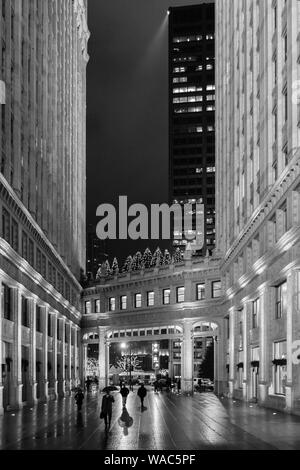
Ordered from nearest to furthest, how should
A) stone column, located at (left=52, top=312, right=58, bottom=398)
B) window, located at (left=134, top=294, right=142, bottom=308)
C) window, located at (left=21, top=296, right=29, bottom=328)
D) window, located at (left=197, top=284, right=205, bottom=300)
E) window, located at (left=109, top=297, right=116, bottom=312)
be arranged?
window, located at (left=21, top=296, right=29, bottom=328) → stone column, located at (left=52, top=312, right=58, bottom=398) → window, located at (left=197, top=284, right=205, bottom=300) → window, located at (left=134, top=294, right=142, bottom=308) → window, located at (left=109, top=297, right=116, bottom=312)

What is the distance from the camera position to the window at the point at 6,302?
49594 mm

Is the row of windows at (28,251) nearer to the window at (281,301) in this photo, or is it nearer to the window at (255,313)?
the window at (255,313)

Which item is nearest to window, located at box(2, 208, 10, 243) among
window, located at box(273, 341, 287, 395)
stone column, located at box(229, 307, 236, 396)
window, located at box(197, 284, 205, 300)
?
window, located at box(273, 341, 287, 395)

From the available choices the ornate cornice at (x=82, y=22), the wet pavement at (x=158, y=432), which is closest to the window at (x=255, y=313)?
the wet pavement at (x=158, y=432)

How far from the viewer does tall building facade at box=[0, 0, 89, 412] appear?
52.3 metres

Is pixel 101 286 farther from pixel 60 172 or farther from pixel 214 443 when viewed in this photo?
pixel 214 443

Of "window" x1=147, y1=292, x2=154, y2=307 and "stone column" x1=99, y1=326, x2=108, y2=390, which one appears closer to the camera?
"window" x1=147, y1=292, x2=154, y2=307

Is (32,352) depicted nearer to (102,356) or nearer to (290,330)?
(290,330)

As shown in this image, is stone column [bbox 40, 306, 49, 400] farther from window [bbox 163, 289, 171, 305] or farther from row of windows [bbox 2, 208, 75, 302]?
window [bbox 163, 289, 171, 305]

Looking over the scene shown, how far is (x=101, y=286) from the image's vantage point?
105750mm

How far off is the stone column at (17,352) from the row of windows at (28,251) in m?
3.59

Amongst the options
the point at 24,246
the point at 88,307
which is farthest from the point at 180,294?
the point at 24,246

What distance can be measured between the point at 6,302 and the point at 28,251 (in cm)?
903

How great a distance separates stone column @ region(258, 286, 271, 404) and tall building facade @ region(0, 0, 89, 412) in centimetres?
1716
